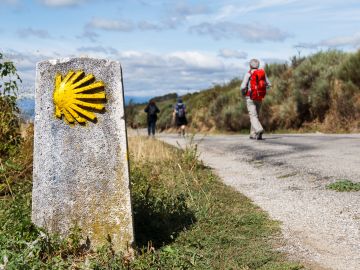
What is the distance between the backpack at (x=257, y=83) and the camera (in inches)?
581

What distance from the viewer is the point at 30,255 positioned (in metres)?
4.25

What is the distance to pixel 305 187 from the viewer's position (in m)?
7.82

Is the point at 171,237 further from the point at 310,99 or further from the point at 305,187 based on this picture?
the point at 310,99

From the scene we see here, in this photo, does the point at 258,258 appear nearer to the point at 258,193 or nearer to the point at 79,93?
the point at 79,93

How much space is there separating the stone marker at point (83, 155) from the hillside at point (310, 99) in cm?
1234

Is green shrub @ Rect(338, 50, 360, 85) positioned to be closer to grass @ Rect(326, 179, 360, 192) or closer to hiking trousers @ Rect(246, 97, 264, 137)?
hiking trousers @ Rect(246, 97, 264, 137)

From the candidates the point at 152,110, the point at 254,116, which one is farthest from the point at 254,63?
the point at 152,110

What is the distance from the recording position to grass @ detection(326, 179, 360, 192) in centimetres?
734

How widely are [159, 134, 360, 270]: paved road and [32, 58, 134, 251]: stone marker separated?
5.06 ft

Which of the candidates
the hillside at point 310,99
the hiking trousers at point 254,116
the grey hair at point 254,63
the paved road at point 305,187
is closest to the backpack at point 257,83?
the grey hair at point 254,63

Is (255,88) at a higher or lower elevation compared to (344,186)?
higher

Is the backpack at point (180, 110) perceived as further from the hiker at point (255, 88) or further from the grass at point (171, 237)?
the grass at point (171, 237)

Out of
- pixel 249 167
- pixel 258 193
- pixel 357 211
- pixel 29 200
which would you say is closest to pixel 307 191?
pixel 258 193

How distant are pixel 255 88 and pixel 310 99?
21.5 feet
